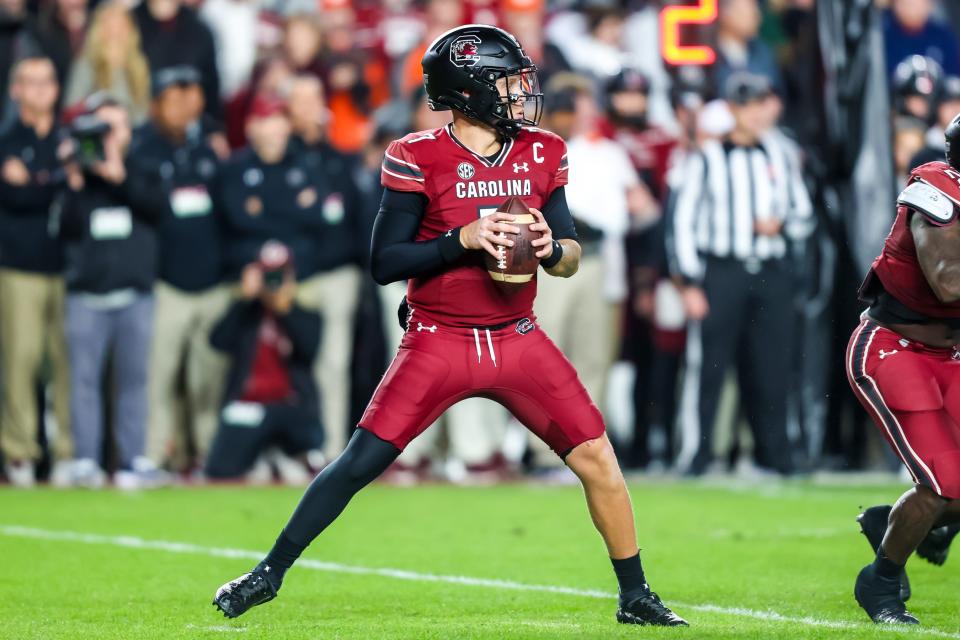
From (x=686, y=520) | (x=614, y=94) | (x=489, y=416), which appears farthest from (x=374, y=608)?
(x=614, y=94)

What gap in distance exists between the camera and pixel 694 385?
39.8 feet

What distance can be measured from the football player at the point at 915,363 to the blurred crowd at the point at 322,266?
195 inches

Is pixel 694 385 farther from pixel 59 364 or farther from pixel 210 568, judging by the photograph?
pixel 210 568

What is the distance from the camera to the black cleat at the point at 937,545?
691 cm

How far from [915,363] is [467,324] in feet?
5.32

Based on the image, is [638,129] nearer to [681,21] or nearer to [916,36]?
[916,36]

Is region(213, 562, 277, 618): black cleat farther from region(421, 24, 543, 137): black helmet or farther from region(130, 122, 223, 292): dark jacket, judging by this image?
region(130, 122, 223, 292): dark jacket

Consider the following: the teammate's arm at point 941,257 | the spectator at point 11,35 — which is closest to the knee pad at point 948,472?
the teammate's arm at point 941,257

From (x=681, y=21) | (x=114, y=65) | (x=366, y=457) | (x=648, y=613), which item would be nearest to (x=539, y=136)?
(x=366, y=457)

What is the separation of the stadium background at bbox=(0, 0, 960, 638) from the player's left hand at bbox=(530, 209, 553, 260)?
3144 millimetres

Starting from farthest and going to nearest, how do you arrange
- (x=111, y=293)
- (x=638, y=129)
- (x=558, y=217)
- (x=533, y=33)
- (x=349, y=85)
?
(x=349, y=85)
(x=533, y=33)
(x=638, y=129)
(x=111, y=293)
(x=558, y=217)

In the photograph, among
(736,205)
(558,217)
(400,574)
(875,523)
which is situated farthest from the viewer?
(736,205)

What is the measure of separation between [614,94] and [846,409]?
9.55ft

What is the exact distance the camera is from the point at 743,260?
11914 mm
